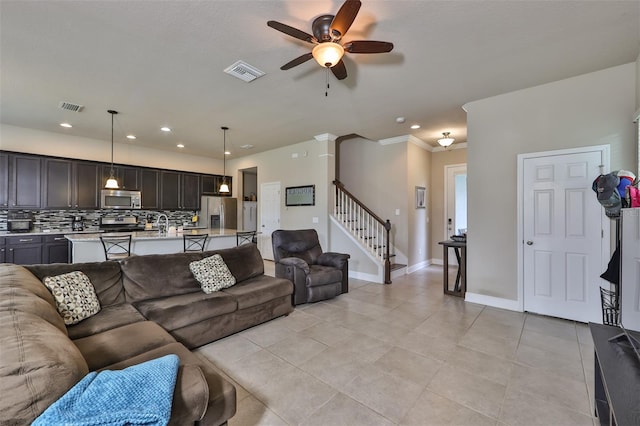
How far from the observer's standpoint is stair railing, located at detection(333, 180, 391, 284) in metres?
5.69

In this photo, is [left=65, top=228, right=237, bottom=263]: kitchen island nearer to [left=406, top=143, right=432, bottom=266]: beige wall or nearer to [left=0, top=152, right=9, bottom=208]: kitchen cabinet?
[left=0, top=152, right=9, bottom=208]: kitchen cabinet

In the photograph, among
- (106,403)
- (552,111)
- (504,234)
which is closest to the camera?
(106,403)

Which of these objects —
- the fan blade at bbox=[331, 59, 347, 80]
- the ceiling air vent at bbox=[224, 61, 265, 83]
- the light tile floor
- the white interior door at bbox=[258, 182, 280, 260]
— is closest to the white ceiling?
the ceiling air vent at bbox=[224, 61, 265, 83]

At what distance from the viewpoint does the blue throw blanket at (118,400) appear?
854 millimetres

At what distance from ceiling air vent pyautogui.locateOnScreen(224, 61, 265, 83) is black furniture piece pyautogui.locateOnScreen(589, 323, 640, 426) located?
364 cm

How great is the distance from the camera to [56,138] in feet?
18.7

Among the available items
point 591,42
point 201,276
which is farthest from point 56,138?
point 591,42

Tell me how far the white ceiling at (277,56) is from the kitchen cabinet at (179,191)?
2348 millimetres

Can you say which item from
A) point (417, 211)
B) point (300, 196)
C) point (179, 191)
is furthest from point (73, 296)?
point (417, 211)

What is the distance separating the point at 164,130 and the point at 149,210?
244cm

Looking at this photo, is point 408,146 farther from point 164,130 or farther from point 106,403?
point 106,403

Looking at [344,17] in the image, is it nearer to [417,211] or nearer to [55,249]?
[417,211]

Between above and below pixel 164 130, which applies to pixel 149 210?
below

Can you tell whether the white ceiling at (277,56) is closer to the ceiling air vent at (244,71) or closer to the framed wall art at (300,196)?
the ceiling air vent at (244,71)
